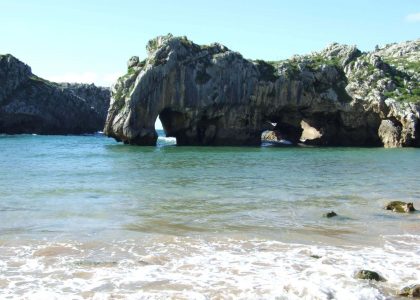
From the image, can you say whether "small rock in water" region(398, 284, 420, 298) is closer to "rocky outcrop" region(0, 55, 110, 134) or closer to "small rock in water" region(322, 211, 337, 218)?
"small rock in water" region(322, 211, 337, 218)

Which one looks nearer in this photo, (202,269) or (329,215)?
(202,269)

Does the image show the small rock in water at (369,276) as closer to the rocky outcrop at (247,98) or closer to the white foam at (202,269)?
the white foam at (202,269)

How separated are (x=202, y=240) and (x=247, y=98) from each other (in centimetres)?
5490

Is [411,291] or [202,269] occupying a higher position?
[411,291]

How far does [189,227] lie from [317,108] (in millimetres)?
56379

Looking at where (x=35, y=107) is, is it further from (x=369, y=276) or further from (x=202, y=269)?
(x=369, y=276)

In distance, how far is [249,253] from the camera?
1084cm

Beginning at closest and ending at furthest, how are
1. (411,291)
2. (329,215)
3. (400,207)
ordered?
(411,291), (329,215), (400,207)

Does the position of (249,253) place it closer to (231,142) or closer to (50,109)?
(231,142)

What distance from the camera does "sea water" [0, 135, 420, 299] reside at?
8570 mm

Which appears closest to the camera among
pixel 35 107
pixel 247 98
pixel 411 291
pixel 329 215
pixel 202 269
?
pixel 411 291

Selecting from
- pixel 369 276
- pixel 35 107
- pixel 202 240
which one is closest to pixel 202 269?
pixel 202 240

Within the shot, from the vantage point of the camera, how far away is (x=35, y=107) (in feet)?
384

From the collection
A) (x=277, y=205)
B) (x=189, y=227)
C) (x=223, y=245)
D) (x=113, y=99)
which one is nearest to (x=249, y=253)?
(x=223, y=245)
